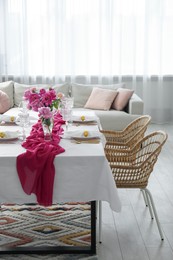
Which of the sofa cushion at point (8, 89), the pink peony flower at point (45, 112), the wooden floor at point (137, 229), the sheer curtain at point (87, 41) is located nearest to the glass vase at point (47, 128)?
the pink peony flower at point (45, 112)

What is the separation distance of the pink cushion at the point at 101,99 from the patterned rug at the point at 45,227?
2588 millimetres

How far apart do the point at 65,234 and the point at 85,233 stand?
0.14 meters

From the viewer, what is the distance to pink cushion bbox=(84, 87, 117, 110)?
6.22 m

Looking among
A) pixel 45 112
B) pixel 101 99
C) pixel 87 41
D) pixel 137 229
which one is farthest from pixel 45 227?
pixel 87 41

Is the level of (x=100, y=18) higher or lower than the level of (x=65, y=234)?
higher

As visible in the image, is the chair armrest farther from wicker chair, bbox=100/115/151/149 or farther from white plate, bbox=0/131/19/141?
white plate, bbox=0/131/19/141

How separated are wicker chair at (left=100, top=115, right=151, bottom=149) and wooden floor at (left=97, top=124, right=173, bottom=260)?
52cm

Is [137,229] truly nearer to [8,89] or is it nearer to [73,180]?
[73,180]

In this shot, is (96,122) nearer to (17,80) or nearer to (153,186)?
(153,186)

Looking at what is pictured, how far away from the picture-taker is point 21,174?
8.86 feet

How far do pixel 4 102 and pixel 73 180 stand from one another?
3.56 metres

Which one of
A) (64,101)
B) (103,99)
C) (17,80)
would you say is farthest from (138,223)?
(17,80)

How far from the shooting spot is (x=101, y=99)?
20.5 feet

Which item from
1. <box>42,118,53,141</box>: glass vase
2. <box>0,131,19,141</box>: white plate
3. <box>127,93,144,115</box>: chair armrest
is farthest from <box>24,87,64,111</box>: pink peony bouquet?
<box>127,93,144,115</box>: chair armrest
